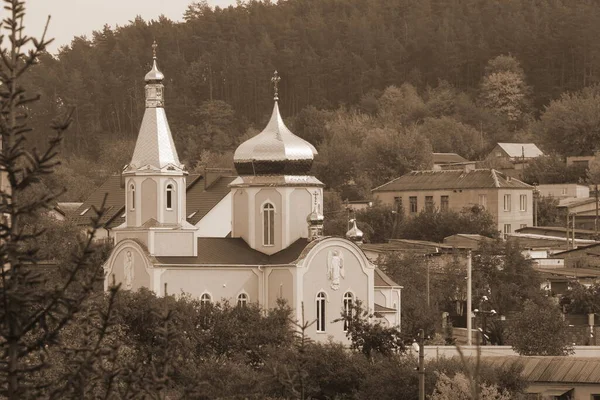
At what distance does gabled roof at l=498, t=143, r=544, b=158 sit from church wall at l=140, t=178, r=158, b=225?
4862 centimetres

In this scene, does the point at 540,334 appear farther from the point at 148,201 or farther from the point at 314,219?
the point at 148,201

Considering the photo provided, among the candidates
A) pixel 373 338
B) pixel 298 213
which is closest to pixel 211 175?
pixel 298 213

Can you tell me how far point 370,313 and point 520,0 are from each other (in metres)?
92.0

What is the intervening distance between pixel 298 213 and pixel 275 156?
4.60ft

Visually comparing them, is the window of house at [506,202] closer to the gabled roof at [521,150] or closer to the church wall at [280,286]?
the gabled roof at [521,150]

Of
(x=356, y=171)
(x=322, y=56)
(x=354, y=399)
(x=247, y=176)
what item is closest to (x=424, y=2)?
(x=322, y=56)

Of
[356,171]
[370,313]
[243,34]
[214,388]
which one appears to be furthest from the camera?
[243,34]

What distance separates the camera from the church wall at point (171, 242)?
43156mm

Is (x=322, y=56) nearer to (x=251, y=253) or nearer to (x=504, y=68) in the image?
(x=504, y=68)

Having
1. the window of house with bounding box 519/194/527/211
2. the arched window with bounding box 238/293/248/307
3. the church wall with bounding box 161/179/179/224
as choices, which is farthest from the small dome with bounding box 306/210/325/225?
the window of house with bounding box 519/194/527/211

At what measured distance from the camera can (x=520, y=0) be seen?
133 metres

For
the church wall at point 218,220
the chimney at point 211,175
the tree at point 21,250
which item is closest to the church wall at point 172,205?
the church wall at point 218,220

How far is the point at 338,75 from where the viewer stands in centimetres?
11962

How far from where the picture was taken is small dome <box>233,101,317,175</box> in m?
45.2
